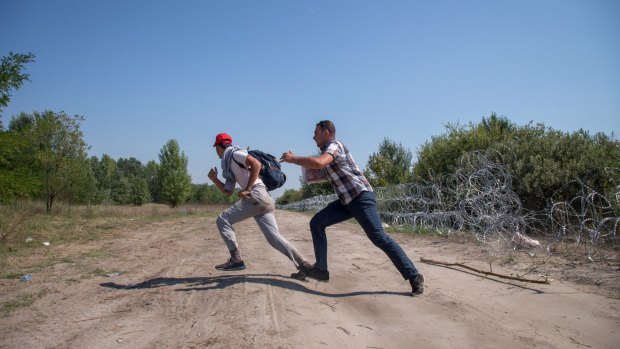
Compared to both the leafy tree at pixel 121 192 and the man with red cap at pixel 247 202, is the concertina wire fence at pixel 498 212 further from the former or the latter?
the leafy tree at pixel 121 192

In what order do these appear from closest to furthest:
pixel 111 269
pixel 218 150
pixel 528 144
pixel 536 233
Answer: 1. pixel 218 150
2. pixel 111 269
3. pixel 536 233
4. pixel 528 144

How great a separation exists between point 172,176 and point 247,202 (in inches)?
1788

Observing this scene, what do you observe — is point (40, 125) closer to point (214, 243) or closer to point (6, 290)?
point (214, 243)

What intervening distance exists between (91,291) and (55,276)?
1362 millimetres

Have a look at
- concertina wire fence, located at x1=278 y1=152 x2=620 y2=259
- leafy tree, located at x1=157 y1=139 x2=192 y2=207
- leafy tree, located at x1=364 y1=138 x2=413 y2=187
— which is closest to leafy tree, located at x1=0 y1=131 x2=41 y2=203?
concertina wire fence, located at x1=278 y1=152 x2=620 y2=259

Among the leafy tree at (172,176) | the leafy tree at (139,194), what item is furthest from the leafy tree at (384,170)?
the leafy tree at (139,194)

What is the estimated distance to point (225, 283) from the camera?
457 cm

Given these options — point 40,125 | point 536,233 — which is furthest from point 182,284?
point 40,125

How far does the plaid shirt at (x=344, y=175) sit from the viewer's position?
421cm

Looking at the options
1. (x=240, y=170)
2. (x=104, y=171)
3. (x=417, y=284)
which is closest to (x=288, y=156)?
(x=240, y=170)

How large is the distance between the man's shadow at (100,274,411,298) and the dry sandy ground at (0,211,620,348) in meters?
0.01

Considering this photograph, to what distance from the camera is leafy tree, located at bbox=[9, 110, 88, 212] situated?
64.6 ft

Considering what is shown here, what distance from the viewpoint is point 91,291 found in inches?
175

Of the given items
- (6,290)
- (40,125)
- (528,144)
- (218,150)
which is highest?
(40,125)
